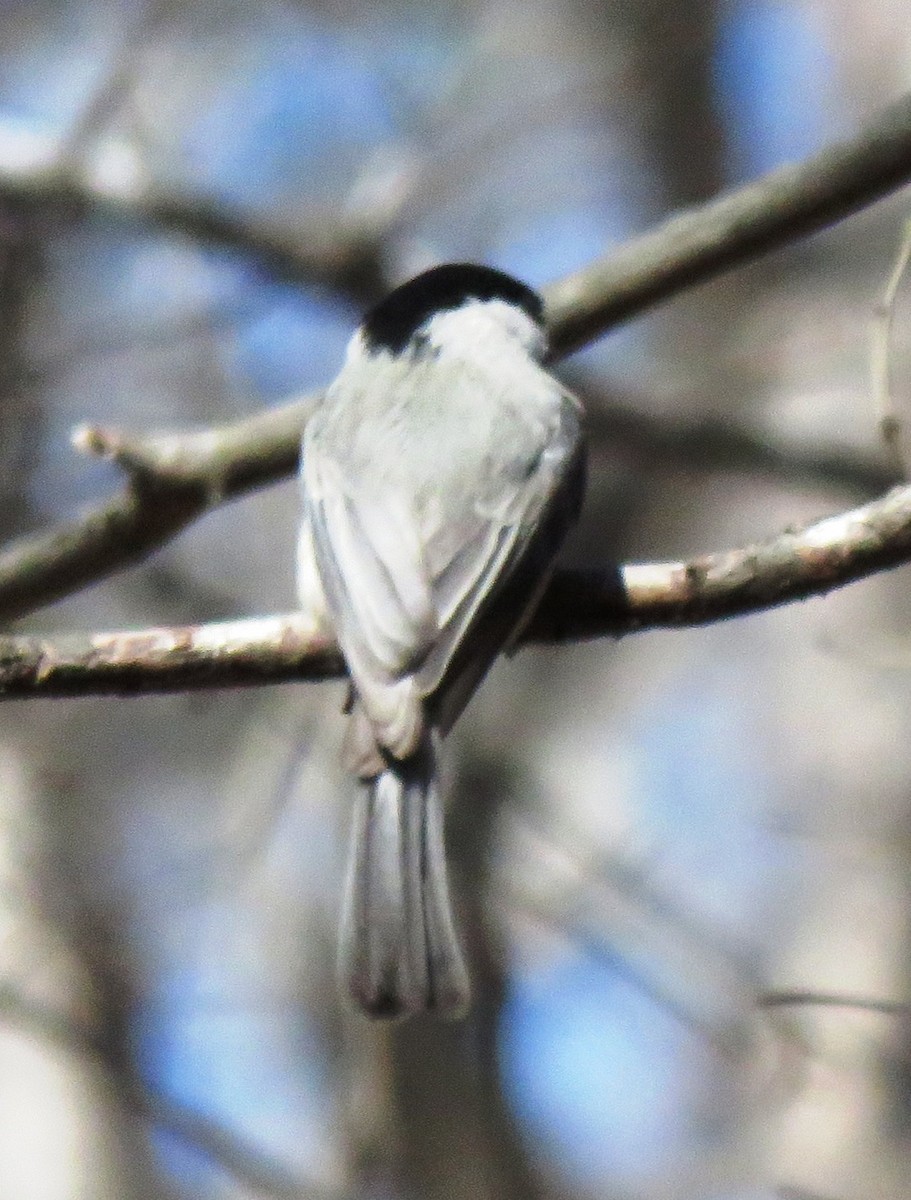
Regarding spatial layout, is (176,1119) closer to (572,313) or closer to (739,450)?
(572,313)

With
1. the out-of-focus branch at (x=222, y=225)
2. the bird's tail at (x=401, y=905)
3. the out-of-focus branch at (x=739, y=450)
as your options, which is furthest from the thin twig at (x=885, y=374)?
the out-of-focus branch at (x=222, y=225)

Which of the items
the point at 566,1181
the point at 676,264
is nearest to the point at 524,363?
the point at 676,264

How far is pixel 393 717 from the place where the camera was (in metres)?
2.75

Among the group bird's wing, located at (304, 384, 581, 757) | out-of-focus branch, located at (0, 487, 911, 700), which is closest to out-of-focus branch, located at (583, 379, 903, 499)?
bird's wing, located at (304, 384, 581, 757)

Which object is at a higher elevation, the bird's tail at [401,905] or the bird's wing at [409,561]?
the bird's wing at [409,561]

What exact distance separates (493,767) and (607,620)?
2148 mm

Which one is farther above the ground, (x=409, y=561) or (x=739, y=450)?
(x=739, y=450)

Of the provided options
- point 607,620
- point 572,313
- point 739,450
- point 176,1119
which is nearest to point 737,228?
point 572,313

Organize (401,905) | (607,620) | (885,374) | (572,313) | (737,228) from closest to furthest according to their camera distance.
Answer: (401,905) → (607,620) → (885,374) → (737,228) → (572,313)

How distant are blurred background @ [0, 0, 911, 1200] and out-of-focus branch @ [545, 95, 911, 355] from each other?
1.35ft

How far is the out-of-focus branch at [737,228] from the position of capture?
11.8 feet

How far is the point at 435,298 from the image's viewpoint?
3.90 m

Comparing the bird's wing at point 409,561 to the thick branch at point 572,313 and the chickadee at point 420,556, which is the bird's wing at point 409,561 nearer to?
the chickadee at point 420,556

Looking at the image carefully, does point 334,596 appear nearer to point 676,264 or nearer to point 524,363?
point 524,363
